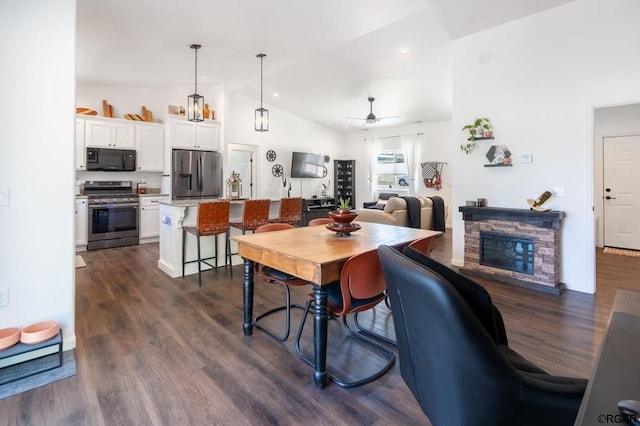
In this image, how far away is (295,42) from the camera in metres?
4.70

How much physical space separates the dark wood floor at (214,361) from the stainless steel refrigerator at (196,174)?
2.89 metres

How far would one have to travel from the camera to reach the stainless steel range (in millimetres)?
5719

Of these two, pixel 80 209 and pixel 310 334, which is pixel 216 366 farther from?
pixel 80 209

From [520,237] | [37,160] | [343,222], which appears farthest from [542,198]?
[37,160]

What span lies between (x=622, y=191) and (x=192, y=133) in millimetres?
7961

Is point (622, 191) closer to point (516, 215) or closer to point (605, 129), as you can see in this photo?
point (605, 129)

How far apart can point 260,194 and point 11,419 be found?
277 inches

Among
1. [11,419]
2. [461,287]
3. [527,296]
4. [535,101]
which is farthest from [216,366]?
[535,101]

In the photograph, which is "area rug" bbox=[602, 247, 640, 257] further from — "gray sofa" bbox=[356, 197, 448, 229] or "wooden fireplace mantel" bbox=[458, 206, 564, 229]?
"gray sofa" bbox=[356, 197, 448, 229]

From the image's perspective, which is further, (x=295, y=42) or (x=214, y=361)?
(x=295, y=42)

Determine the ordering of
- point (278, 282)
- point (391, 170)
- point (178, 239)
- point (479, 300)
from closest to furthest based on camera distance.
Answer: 1. point (479, 300)
2. point (278, 282)
3. point (178, 239)
4. point (391, 170)

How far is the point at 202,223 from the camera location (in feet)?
13.0

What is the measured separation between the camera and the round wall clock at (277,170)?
884cm

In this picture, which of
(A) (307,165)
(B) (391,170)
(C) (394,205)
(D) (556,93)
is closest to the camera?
(D) (556,93)
